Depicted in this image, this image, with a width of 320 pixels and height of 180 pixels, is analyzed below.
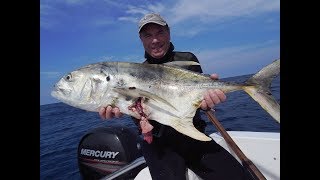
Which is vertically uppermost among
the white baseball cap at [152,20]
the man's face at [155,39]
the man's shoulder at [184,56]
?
the white baseball cap at [152,20]

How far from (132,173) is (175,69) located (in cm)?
217

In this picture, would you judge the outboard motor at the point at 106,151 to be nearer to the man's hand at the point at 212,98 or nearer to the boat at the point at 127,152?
the boat at the point at 127,152

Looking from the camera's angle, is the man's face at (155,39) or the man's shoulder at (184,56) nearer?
the man's face at (155,39)

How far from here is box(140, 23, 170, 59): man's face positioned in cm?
354

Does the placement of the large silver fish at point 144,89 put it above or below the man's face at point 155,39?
below

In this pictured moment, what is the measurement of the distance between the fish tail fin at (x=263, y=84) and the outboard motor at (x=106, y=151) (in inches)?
117

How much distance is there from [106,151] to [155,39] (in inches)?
101

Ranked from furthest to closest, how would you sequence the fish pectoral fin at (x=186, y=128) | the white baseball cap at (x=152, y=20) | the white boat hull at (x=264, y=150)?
the white boat hull at (x=264, y=150) < the white baseball cap at (x=152, y=20) < the fish pectoral fin at (x=186, y=128)

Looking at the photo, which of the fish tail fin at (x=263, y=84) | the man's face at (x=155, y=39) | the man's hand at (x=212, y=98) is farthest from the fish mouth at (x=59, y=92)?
the fish tail fin at (x=263, y=84)

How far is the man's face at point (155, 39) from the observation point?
11.6 feet

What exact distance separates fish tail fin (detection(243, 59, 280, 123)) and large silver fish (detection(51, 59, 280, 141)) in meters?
0.08

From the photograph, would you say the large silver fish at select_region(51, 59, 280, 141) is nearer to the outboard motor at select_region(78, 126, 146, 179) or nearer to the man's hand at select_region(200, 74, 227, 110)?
the man's hand at select_region(200, 74, 227, 110)
